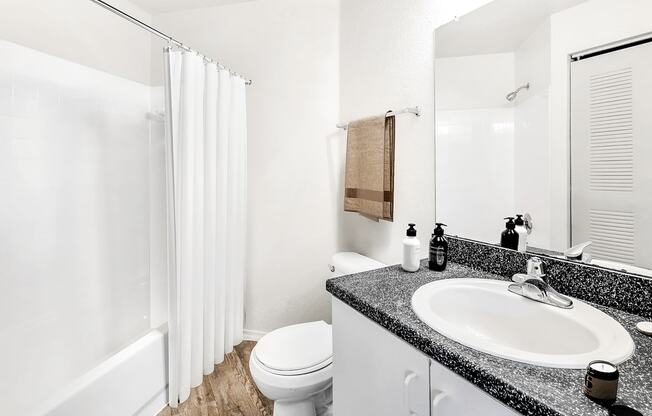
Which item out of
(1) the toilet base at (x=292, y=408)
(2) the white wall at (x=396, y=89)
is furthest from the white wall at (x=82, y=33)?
(1) the toilet base at (x=292, y=408)

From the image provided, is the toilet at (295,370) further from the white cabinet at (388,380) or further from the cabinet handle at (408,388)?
the cabinet handle at (408,388)

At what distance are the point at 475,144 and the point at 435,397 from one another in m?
0.95

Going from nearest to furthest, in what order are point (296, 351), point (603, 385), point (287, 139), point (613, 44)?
point (603, 385) → point (613, 44) → point (296, 351) → point (287, 139)

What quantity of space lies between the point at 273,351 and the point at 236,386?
1.86 feet

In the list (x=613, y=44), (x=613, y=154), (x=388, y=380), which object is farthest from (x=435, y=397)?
(x=613, y=44)

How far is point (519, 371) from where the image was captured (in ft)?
1.80

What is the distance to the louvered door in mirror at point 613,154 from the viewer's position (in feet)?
2.57

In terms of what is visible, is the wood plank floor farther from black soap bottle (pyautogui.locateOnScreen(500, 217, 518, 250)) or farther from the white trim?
the white trim

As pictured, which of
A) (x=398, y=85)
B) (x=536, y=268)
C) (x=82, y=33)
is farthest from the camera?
(x=82, y=33)

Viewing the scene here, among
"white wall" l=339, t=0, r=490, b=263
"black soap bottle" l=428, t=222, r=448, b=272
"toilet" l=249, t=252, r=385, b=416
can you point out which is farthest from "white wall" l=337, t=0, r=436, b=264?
"toilet" l=249, t=252, r=385, b=416

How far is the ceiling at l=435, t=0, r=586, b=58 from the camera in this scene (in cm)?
102

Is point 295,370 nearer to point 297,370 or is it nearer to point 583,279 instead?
point 297,370

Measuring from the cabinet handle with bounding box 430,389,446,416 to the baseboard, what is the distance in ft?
5.64

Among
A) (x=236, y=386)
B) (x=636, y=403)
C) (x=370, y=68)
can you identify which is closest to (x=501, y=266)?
(x=636, y=403)
